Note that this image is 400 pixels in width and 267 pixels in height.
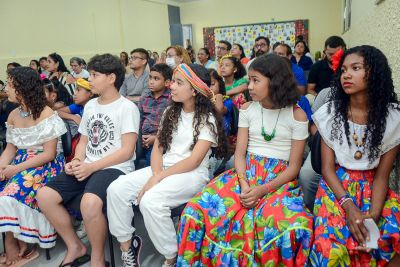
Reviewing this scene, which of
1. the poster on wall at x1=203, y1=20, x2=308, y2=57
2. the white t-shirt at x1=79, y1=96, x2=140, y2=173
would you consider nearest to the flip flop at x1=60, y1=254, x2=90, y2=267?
the white t-shirt at x1=79, y1=96, x2=140, y2=173

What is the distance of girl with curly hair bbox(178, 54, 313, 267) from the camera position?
1.47m

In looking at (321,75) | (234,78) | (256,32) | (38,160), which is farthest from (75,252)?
(256,32)

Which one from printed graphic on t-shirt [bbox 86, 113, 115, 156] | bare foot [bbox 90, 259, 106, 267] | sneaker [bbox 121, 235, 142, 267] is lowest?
bare foot [bbox 90, 259, 106, 267]

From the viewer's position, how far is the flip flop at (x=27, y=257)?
7.02ft

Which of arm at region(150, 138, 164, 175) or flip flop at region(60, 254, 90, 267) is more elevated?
arm at region(150, 138, 164, 175)

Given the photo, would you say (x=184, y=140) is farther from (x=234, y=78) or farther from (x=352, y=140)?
(x=234, y=78)

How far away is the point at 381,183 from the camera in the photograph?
59.4 inches

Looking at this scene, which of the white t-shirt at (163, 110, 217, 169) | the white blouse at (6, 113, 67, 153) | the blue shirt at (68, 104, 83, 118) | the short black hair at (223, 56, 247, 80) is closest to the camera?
the white t-shirt at (163, 110, 217, 169)

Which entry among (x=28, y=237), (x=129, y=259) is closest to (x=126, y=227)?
(x=129, y=259)

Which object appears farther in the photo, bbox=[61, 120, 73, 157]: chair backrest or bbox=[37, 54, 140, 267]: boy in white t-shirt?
bbox=[61, 120, 73, 157]: chair backrest

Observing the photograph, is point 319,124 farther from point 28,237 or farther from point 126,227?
point 28,237

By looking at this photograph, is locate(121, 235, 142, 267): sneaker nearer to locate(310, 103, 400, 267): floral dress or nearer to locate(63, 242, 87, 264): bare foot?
locate(63, 242, 87, 264): bare foot

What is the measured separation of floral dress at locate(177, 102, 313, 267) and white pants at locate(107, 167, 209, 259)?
0.10 metres

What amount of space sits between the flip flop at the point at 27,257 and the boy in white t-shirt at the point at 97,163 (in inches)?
12.0
